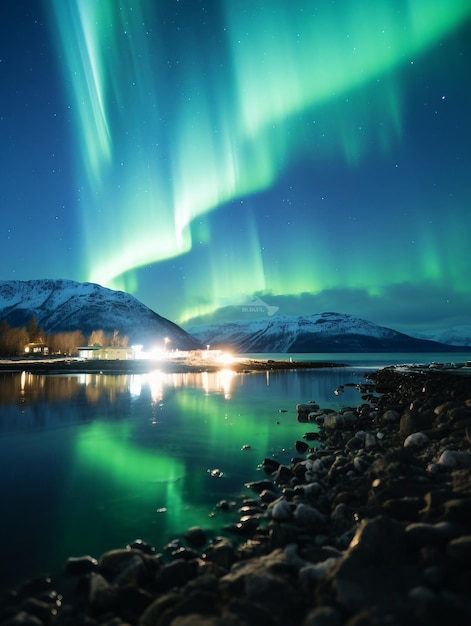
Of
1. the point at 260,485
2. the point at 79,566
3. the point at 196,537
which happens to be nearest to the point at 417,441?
the point at 260,485

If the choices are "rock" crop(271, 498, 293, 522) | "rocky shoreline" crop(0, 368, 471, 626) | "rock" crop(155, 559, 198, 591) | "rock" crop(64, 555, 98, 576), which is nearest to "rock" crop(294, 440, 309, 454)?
"rocky shoreline" crop(0, 368, 471, 626)

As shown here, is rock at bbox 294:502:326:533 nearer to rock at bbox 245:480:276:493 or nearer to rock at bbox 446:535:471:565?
rock at bbox 446:535:471:565

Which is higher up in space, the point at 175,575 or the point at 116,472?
the point at 175,575

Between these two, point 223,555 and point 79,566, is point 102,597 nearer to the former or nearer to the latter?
point 79,566

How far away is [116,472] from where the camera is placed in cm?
1762

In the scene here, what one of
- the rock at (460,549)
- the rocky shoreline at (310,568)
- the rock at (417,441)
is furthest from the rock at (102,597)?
the rock at (417,441)

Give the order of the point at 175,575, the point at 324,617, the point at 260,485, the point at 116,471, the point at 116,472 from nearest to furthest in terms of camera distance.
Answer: the point at 324,617 < the point at 175,575 < the point at 260,485 < the point at 116,472 < the point at 116,471

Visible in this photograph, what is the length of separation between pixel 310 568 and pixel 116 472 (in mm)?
12248

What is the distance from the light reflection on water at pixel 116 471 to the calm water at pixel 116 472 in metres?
0.04

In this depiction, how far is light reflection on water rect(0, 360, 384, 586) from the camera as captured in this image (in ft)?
36.6

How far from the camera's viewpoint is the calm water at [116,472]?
1110cm

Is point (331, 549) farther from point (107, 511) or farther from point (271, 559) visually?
point (107, 511)

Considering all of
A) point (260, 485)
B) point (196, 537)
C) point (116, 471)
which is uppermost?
point (196, 537)

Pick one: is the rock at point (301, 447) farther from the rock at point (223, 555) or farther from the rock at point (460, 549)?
the rock at point (460, 549)
